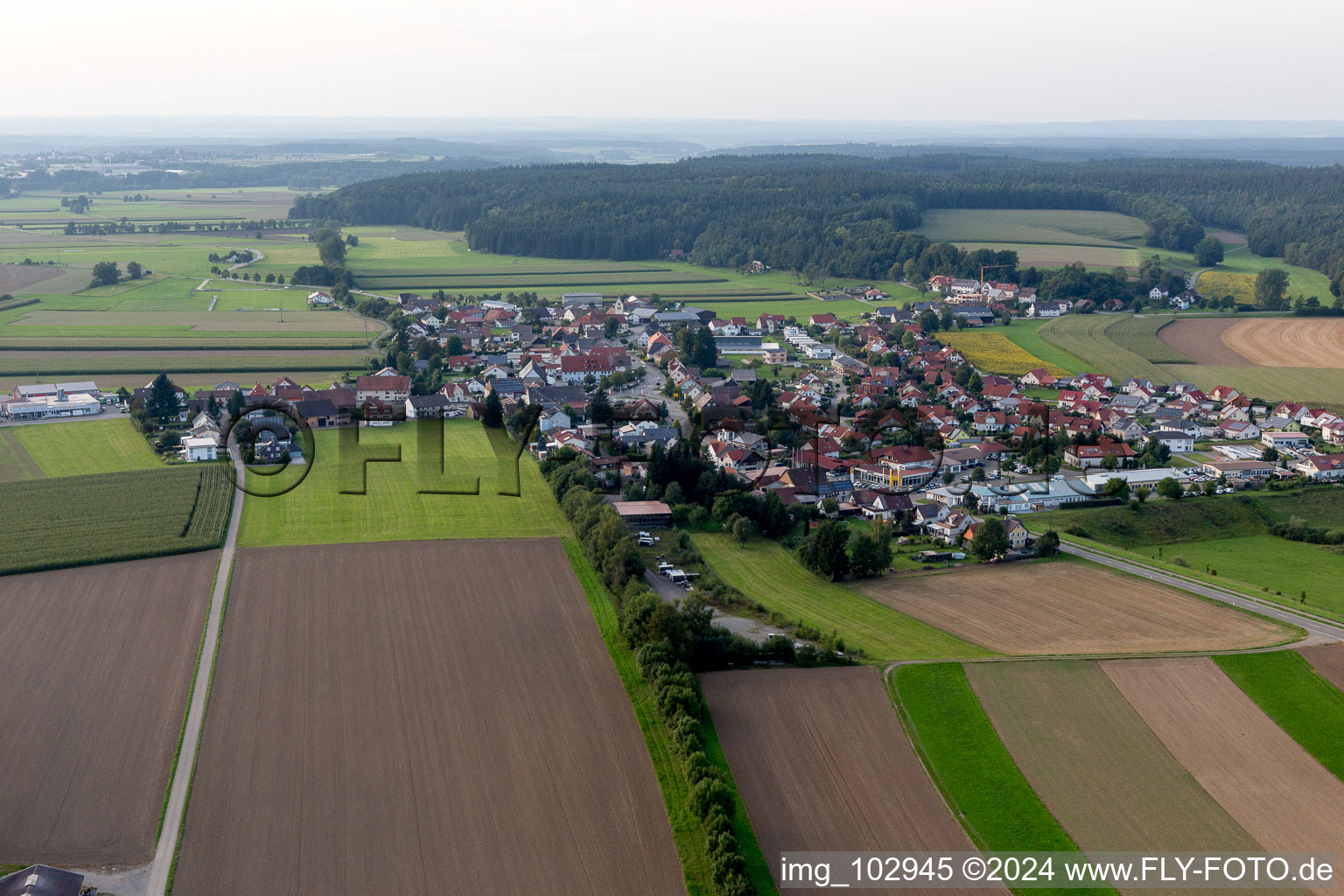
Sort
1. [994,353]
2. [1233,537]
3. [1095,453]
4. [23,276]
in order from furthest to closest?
[23,276]
[994,353]
[1095,453]
[1233,537]

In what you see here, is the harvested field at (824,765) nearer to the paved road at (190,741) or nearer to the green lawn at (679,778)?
the green lawn at (679,778)

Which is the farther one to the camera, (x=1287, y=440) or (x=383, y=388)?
(x=383, y=388)

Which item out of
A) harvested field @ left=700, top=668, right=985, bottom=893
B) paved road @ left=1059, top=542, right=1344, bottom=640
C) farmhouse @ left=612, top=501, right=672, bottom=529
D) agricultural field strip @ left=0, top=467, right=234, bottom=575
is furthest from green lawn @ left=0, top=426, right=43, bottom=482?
paved road @ left=1059, top=542, right=1344, bottom=640

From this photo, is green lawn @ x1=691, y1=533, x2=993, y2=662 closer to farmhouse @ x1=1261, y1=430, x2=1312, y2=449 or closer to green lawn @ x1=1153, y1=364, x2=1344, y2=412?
farmhouse @ x1=1261, y1=430, x2=1312, y2=449

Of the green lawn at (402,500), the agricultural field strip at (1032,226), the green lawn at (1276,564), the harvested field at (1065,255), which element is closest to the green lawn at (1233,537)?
the green lawn at (1276,564)

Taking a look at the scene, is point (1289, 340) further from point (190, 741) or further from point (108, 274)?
point (108, 274)

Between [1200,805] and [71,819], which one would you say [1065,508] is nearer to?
[1200,805]

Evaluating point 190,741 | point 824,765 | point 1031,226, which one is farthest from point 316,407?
point 1031,226
